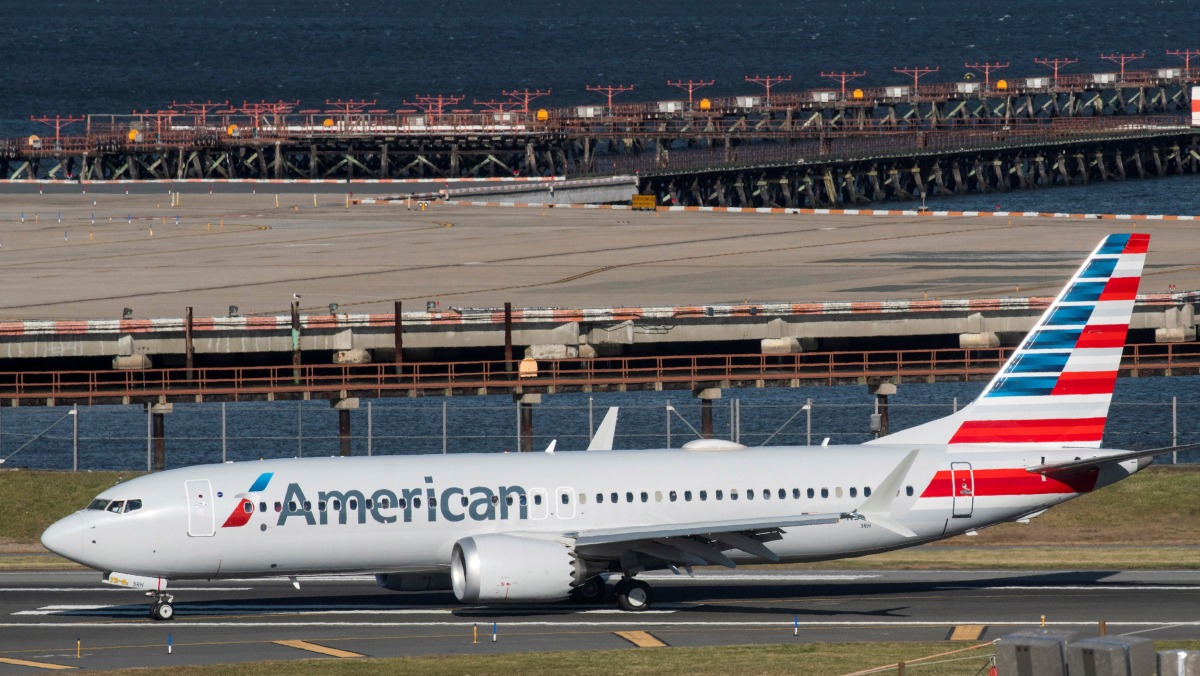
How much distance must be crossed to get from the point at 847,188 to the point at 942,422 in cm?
12569

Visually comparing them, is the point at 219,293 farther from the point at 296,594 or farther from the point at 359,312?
the point at 296,594

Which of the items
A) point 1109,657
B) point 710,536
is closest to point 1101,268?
point 710,536

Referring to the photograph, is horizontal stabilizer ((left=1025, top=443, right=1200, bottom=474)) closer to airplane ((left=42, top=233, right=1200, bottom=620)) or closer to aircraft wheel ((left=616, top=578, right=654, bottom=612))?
airplane ((left=42, top=233, right=1200, bottom=620))

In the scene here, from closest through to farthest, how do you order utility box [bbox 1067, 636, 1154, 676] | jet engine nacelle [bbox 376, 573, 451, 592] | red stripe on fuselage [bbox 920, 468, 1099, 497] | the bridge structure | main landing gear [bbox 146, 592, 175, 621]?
1. utility box [bbox 1067, 636, 1154, 676]
2. main landing gear [bbox 146, 592, 175, 621]
3. jet engine nacelle [bbox 376, 573, 451, 592]
4. red stripe on fuselage [bbox 920, 468, 1099, 497]
5. the bridge structure

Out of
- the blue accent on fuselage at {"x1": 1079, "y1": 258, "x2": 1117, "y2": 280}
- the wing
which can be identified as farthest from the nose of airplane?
the blue accent on fuselage at {"x1": 1079, "y1": 258, "x2": 1117, "y2": 280}

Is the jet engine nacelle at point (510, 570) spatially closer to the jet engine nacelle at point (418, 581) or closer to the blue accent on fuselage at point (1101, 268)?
the jet engine nacelle at point (418, 581)

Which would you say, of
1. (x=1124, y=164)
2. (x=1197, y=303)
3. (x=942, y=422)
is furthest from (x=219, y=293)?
(x=1124, y=164)

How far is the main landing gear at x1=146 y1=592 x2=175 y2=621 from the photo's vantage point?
4272 cm

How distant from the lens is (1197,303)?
79.6 meters

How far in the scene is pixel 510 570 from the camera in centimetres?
4097

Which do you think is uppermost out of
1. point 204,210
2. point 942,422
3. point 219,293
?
point 204,210

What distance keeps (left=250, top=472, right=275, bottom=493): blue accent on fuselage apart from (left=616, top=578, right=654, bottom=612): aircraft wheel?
8383mm

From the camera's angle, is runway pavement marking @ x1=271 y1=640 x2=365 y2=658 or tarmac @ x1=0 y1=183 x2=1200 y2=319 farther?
tarmac @ x1=0 y1=183 x2=1200 y2=319

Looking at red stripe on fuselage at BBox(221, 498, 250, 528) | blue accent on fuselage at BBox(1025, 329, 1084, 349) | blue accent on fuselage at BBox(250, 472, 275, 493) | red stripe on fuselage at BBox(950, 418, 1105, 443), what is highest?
blue accent on fuselage at BBox(1025, 329, 1084, 349)
